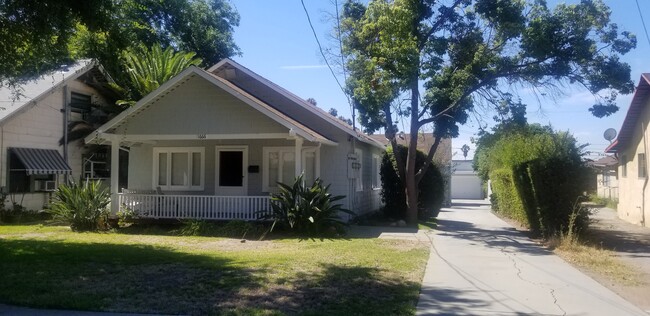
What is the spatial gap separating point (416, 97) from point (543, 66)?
4125 mm

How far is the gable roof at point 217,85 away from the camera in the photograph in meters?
15.5

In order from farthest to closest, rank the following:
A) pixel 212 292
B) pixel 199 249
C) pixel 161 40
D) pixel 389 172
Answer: pixel 161 40
pixel 389 172
pixel 199 249
pixel 212 292

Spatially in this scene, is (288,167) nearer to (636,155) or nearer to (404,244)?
(404,244)

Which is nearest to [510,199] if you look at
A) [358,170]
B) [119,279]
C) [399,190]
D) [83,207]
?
[399,190]

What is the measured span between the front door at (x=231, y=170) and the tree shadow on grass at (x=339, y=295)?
31.2 feet

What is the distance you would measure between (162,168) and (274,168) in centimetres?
411

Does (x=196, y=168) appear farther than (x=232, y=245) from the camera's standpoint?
Yes

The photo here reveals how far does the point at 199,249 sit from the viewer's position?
1302 centimetres

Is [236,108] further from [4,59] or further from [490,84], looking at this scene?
[490,84]

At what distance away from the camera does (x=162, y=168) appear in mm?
19469

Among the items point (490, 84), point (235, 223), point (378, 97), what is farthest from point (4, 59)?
point (490, 84)

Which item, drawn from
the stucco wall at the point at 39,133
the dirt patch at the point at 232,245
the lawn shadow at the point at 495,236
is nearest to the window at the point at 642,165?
the lawn shadow at the point at 495,236

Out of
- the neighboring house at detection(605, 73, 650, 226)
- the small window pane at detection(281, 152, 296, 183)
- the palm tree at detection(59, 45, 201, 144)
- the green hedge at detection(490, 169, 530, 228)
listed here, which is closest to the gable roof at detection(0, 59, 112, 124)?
the palm tree at detection(59, 45, 201, 144)

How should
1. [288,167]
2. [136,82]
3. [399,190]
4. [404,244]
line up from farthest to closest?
[136,82], [399,190], [288,167], [404,244]
